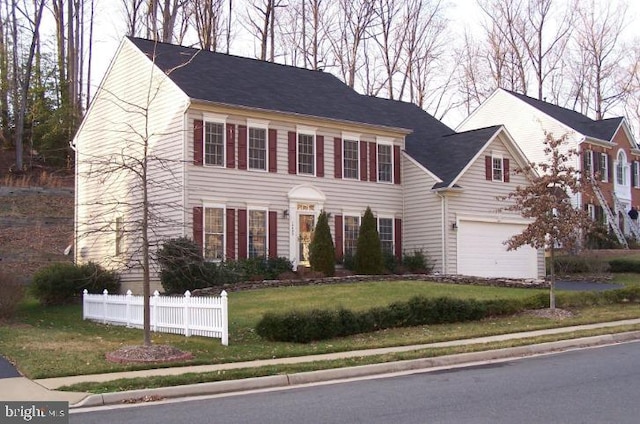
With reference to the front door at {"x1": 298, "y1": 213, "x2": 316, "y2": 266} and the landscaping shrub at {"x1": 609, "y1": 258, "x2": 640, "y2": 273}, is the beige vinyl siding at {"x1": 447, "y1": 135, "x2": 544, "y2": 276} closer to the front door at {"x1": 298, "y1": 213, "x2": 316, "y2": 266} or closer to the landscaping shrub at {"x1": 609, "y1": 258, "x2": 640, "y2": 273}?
the landscaping shrub at {"x1": 609, "y1": 258, "x2": 640, "y2": 273}

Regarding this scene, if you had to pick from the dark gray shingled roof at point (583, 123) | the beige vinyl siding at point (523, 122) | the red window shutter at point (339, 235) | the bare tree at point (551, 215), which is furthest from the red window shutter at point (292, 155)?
the dark gray shingled roof at point (583, 123)

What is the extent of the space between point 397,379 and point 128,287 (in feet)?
56.5

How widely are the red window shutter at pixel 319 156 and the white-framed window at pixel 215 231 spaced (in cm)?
440

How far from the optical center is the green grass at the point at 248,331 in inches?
533

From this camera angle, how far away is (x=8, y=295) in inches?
795

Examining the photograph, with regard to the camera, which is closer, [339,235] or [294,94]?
[339,235]

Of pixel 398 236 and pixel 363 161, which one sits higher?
pixel 363 161

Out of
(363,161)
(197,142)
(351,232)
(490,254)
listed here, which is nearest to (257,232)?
(197,142)

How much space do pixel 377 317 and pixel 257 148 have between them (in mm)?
11396

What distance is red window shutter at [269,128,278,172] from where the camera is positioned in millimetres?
26891

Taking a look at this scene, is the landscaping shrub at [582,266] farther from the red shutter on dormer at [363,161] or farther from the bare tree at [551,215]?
the bare tree at [551,215]

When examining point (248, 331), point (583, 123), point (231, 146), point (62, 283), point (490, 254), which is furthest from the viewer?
point (583, 123)

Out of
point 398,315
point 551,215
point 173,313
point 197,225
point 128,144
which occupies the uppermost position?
point 128,144

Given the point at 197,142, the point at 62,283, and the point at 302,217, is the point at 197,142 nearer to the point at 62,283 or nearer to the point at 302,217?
the point at 302,217
